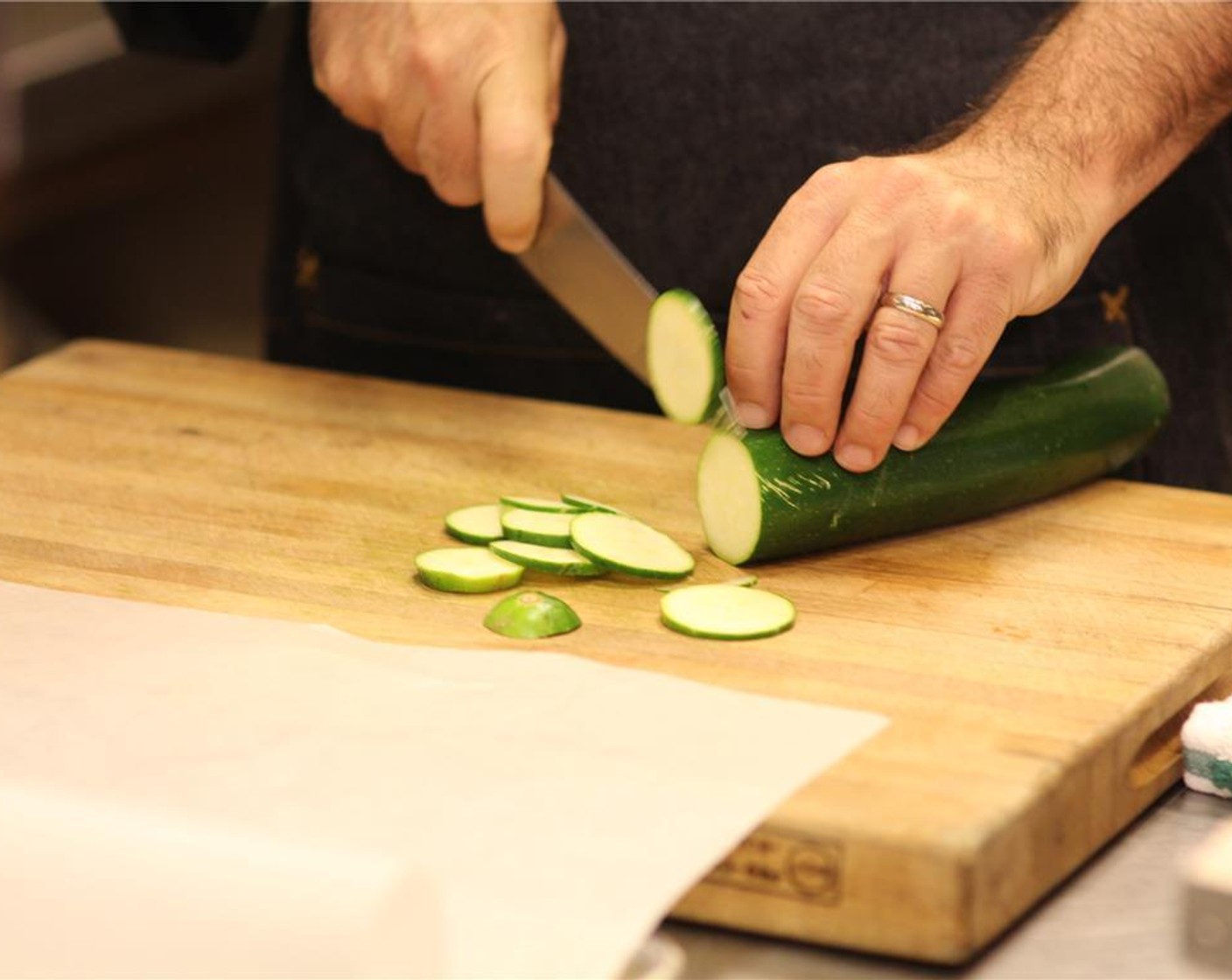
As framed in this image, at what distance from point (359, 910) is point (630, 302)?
1132 mm

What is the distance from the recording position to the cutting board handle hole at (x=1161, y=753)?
5.26 feet

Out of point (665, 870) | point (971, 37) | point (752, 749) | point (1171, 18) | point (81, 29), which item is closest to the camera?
point (665, 870)

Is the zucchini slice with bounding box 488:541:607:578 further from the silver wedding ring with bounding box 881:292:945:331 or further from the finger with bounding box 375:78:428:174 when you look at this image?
the finger with bounding box 375:78:428:174

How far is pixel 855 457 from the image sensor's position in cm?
196

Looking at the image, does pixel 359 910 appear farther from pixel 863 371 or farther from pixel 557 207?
pixel 557 207

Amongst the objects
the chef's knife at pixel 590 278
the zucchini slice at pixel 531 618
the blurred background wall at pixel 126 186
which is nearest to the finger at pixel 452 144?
the chef's knife at pixel 590 278

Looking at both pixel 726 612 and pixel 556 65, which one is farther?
pixel 556 65

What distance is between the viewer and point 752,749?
150cm

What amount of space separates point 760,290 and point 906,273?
0.47ft

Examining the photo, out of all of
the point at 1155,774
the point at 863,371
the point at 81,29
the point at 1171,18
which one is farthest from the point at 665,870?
the point at 81,29

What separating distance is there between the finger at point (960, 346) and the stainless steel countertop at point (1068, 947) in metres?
0.58

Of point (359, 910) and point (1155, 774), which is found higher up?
point (1155, 774)

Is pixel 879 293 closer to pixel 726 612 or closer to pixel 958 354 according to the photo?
pixel 958 354

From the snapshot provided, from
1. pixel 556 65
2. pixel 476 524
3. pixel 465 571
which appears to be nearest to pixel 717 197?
pixel 556 65
